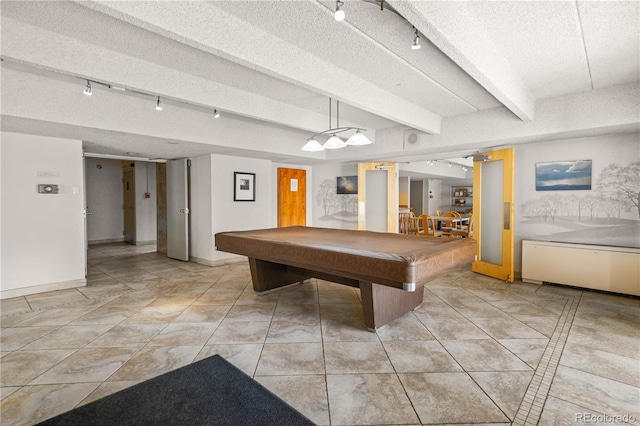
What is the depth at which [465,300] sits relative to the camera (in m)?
4.11

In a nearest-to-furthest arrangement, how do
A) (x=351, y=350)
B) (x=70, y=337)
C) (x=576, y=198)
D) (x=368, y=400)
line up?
(x=368, y=400)
(x=351, y=350)
(x=70, y=337)
(x=576, y=198)

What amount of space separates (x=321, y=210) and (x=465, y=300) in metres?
4.70

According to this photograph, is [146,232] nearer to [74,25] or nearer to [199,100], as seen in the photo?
[199,100]

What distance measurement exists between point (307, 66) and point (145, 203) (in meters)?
8.11

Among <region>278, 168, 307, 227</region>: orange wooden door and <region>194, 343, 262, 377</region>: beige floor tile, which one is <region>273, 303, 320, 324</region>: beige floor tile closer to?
<region>194, 343, 262, 377</region>: beige floor tile

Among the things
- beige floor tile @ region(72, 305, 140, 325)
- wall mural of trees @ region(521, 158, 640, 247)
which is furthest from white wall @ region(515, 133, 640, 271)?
beige floor tile @ region(72, 305, 140, 325)

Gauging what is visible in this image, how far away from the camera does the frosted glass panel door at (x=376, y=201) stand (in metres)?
7.23

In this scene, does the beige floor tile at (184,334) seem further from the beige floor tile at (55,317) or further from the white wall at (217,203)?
the white wall at (217,203)

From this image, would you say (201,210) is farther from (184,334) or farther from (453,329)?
(453,329)

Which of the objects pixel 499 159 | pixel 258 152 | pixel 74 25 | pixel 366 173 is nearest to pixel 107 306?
pixel 74 25

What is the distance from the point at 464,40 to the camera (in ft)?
8.00

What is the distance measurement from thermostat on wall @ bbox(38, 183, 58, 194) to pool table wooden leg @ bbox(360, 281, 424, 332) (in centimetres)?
460

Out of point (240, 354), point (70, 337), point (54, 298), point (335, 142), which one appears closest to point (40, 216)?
point (54, 298)

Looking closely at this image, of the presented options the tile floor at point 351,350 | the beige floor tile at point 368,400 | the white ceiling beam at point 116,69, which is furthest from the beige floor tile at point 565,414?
the white ceiling beam at point 116,69
